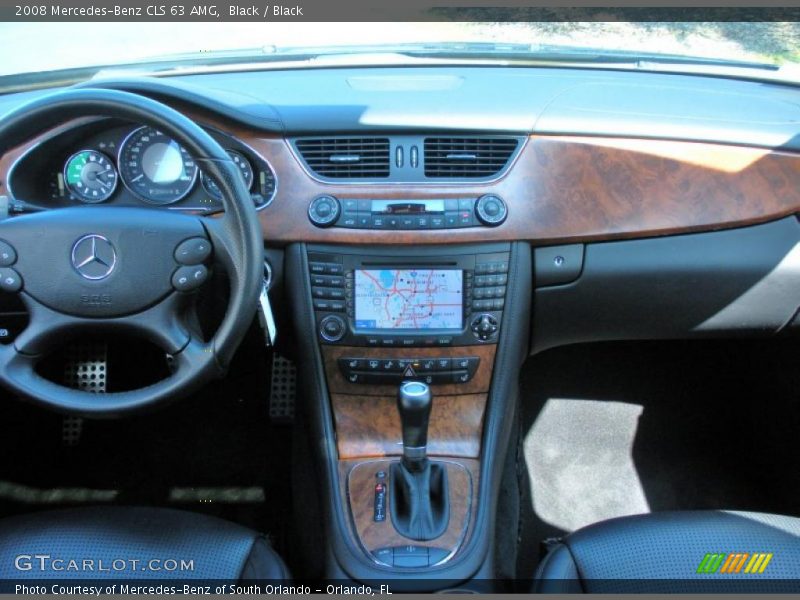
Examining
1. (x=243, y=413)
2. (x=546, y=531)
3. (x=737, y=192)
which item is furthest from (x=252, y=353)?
(x=737, y=192)

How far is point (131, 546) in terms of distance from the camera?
59.7 inches

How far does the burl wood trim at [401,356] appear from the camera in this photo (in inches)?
78.2

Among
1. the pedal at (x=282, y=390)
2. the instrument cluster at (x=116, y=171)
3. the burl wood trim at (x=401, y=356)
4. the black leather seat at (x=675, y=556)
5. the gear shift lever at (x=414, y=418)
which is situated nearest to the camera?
the black leather seat at (x=675, y=556)

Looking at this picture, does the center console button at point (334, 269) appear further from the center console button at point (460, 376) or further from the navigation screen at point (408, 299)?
the center console button at point (460, 376)

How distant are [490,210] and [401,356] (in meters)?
0.44

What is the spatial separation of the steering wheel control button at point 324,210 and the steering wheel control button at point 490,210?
1.15ft

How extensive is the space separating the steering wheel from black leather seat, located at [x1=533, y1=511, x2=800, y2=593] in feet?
2.63

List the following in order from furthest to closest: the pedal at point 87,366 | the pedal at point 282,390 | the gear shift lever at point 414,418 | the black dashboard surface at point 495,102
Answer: the pedal at point 282,390
the pedal at point 87,366
the black dashboard surface at point 495,102
the gear shift lever at point 414,418

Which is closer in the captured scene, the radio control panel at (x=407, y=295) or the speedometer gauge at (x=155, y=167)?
the speedometer gauge at (x=155, y=167)

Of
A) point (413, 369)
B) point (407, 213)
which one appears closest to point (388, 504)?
point (413, 369)

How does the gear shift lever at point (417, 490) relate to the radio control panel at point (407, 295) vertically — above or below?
below

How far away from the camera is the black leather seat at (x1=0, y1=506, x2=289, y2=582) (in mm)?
1488

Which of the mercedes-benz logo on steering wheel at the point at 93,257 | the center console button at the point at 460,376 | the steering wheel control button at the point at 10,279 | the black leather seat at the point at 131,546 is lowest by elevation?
the black leather seat at the point at 131,546

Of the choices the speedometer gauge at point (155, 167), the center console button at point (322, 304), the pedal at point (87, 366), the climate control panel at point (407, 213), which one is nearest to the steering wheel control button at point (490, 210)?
the climate control panel at point (407, 213)
